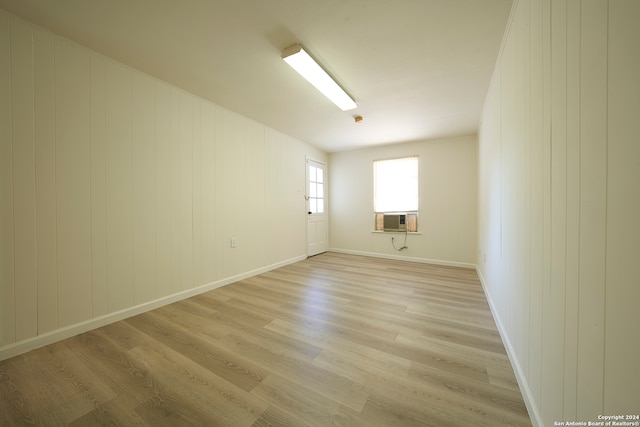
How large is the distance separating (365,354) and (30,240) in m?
2.67

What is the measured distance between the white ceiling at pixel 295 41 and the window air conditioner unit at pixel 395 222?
2323mm

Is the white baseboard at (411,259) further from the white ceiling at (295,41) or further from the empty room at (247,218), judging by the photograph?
the white ceiling at (295,41)

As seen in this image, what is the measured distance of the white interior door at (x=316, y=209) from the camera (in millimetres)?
4898

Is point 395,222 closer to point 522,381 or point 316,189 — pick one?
point 316,189

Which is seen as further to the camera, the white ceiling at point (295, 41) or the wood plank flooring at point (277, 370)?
the white ceiling at point (295, 41)

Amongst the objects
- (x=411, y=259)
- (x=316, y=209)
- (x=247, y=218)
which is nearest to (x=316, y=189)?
(x=316, y=209)

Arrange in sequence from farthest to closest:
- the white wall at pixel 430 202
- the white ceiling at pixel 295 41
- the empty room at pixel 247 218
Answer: the white wall at pixel 430 202 → the white ceiling at pixel 295 41 → the empty room at pixel 247 218

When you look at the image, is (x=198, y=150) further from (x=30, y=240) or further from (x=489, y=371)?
(x=489, y=371)

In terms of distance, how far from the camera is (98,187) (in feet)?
6.59

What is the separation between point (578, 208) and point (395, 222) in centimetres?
407

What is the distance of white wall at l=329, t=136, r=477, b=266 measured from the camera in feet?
13.6

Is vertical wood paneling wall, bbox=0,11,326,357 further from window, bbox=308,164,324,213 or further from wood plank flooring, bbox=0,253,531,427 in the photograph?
window, bbox=308,164,324,213

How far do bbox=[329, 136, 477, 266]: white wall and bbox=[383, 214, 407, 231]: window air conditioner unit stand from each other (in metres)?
0.17

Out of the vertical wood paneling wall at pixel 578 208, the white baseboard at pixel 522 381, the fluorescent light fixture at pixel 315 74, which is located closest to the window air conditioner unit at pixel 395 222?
the fluorescent light fixture at pixel 315 74
